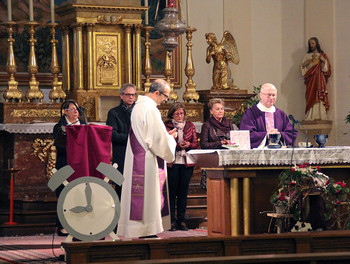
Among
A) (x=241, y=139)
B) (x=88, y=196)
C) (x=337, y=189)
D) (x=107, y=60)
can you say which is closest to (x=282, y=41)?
(x=107, y=60)

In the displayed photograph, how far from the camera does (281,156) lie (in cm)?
805

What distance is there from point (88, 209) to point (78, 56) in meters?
5.26

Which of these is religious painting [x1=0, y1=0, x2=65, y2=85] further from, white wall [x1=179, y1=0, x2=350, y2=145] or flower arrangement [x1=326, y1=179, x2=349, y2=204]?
flower arrangement [x1=326, y1=179, x2=349, y2=204]

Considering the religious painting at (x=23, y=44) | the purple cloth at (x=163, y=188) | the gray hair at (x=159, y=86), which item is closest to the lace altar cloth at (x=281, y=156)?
the purple cloth at (x=163, y=188)

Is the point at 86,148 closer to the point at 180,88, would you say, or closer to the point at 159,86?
the point at 159,86

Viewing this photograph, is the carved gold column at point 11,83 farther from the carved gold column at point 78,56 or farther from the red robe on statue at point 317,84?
the red robe on statue at point 317,84

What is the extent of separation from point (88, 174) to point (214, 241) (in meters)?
1.68

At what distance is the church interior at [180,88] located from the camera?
6082 millimetres

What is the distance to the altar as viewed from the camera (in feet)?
26.3

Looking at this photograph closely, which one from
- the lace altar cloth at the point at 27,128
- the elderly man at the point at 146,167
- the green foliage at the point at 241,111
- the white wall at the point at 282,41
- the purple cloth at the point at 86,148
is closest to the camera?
the purple cloth at the point at 86,148

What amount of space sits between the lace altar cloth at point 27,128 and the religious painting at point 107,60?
106cm

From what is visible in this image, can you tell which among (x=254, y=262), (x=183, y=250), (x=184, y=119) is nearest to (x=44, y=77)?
(x=184, y=119)

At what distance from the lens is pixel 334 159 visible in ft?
26.8

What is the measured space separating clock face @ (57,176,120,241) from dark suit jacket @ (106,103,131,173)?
8.96 feet
